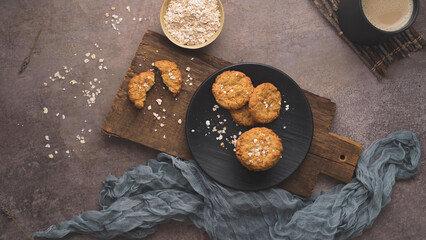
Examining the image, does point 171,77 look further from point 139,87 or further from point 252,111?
point 252,111

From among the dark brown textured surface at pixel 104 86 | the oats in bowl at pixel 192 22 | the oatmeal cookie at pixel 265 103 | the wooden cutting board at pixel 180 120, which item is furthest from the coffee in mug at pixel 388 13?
the oats in bowl at pixel 192 22

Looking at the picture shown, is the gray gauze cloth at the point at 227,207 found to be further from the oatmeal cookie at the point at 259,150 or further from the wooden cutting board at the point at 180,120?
the oatmeal cookie at the point at 259,150

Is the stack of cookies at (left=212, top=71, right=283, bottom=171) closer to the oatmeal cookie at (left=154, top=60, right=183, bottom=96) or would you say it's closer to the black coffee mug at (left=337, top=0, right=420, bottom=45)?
the oatmeal cookie at (left=154, top=60, right=183, bottom=96)

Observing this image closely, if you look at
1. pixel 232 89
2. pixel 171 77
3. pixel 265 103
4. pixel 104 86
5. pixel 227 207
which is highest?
pixel 104 86

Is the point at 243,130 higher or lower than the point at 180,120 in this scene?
lower

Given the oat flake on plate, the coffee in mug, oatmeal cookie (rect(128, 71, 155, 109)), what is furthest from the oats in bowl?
the coffee in mug


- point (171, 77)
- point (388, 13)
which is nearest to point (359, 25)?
point (388, 13)

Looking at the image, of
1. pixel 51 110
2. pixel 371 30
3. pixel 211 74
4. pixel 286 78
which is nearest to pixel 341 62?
pixel 371 30
